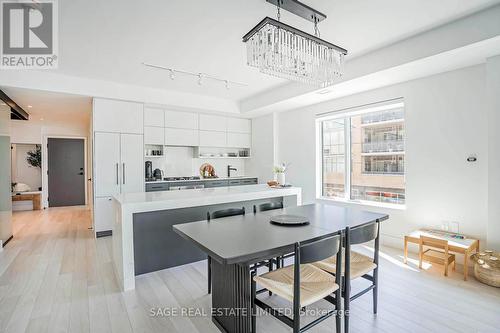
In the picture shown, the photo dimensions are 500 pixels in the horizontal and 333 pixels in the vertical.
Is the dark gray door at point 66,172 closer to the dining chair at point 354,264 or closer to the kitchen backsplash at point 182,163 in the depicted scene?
the kitchen backsplash at point 182,163

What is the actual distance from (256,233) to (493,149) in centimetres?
285

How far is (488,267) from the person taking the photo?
2.62m

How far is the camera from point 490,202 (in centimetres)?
282

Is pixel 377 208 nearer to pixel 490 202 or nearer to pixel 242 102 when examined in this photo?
pixel 490 202

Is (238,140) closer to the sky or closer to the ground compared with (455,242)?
closer to the sky

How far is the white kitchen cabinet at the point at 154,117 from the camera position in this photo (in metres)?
5.24

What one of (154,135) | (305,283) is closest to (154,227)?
(305,283)

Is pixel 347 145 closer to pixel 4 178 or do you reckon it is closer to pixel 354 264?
pixel 354 264

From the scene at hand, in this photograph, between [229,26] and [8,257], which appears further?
[8,257]

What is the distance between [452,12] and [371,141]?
2221 mm

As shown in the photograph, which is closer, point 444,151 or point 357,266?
point 357,266

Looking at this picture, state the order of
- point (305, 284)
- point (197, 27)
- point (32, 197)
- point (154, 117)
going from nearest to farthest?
point (305, 284), point (197, 27), point (154, 117), point (32, 197)

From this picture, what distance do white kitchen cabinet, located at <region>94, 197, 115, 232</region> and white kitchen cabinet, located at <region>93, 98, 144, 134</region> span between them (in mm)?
1257

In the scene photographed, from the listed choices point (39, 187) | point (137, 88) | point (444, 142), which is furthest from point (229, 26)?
point (39, 187)
